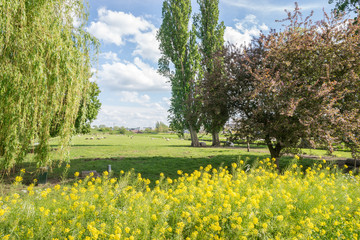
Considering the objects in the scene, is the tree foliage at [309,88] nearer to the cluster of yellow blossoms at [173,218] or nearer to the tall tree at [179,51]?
the cluster of yellow blossoms at [173,218]

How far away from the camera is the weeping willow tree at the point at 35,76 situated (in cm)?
548

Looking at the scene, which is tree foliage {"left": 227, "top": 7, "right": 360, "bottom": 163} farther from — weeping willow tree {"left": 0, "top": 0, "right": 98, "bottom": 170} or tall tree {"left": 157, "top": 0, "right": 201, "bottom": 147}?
tall tree {"left": 157, "top": 0, "right": 201, "bottom": 147}

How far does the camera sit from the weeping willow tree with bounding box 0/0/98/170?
5.48 meters

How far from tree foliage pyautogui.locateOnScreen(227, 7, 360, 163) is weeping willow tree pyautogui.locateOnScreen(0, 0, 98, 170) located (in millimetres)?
6755

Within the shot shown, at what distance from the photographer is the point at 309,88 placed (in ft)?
29.2

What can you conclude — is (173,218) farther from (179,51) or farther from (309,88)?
(179,51)

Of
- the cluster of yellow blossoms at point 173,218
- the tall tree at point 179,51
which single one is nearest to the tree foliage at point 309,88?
the cluster of yellow blossoms at point 173,218

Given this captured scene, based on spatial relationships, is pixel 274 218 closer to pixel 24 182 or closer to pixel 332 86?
pixel 332 86

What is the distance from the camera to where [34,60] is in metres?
5.55

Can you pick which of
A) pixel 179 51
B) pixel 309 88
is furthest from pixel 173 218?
pixel 179 51

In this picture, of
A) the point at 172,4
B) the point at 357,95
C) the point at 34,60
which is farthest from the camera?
the point at 172,4

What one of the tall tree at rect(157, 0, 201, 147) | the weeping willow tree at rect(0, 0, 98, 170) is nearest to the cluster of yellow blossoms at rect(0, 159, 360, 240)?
the weeping willow tree at rect(0, 0, 98, 170)

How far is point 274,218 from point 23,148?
6469 millimetres

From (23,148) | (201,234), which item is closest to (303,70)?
(201,234)
